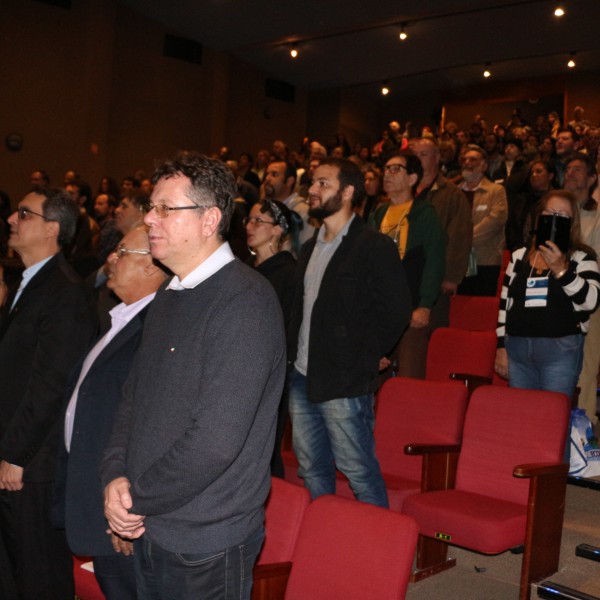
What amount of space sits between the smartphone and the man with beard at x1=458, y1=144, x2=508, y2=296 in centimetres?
222

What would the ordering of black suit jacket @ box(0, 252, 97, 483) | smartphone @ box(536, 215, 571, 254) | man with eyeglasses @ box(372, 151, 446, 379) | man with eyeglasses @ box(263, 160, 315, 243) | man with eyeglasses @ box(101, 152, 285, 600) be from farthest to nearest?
man with eyeglasses @ box(263, 160, 315, 243), man with eyeglasses @ box(372, 151, 446, 379), smartphone @ box(536, 215, 571, 254), black suit jacket @ box(0, 252, 97, 483), man with eyeglasses @ box(101, 152, 285, 600)

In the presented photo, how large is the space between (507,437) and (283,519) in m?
1.29

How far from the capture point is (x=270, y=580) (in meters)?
2.10

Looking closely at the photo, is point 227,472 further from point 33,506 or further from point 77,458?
point 33,506

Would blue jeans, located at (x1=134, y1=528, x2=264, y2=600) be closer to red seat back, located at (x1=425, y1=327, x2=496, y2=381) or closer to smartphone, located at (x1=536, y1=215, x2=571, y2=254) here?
smartphone, located at (x1=536, y1=215, x2=571, y2=254)

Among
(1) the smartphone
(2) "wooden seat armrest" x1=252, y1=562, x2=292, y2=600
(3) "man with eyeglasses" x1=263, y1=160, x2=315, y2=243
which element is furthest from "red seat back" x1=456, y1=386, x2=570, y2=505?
(3) "man with eyeglasses" x1=263, y1=160, x2=315, y2=243

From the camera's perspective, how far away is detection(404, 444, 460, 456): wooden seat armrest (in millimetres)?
3094

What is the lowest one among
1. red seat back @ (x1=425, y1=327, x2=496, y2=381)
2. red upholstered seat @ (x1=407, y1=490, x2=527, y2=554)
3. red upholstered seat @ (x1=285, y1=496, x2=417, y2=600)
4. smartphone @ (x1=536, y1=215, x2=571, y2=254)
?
red upholstered seat @ (x1=407, y1=490, x2=527, y2=554)

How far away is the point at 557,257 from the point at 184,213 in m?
2.16

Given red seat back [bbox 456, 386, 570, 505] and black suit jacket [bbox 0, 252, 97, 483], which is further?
red seat back [bbox 456, 386, 570, 505]

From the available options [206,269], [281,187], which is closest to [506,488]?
[206,269]

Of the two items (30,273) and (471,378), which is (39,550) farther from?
(471,378)

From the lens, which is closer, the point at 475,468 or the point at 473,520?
the point at 473,520

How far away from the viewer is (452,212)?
194 inches
